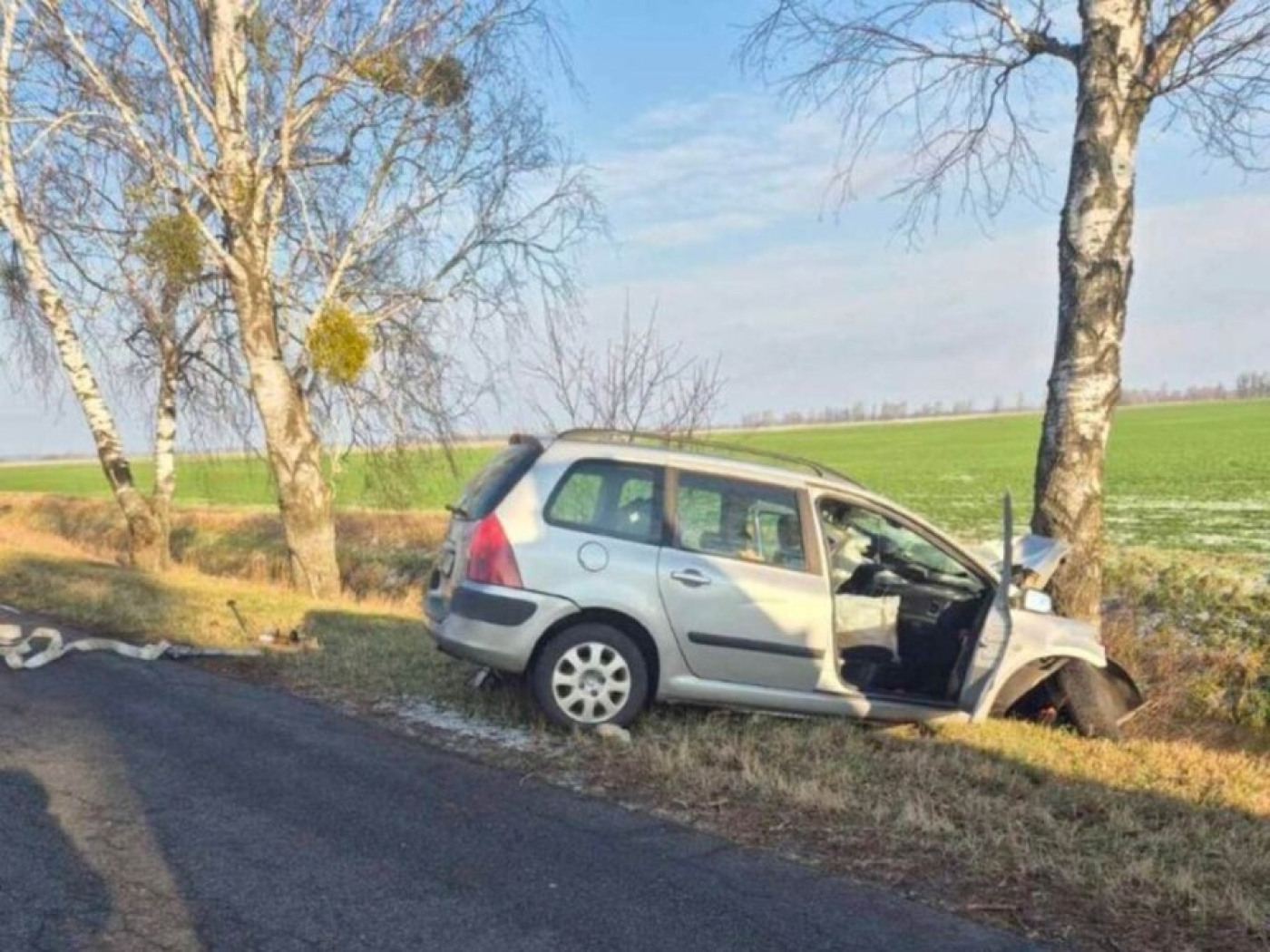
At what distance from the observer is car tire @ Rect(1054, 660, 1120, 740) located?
739cm

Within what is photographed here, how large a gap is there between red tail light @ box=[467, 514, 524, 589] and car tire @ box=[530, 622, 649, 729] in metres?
0.47

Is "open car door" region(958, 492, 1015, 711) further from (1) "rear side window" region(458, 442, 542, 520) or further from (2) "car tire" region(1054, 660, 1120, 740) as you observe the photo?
(1) "rear side window" region(458, 442, 542, 520)

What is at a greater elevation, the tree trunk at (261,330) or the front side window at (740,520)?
the tree trunk at (261,330)

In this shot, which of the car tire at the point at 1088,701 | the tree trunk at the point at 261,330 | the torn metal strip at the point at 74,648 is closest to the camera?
the car tire at the point at 1088,701

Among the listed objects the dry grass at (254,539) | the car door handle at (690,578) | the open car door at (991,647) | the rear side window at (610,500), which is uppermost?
the rear side window at (610,500)

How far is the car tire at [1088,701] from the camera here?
291 inches

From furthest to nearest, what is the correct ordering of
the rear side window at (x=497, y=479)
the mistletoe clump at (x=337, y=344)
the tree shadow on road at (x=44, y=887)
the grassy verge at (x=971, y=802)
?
1. the mistletoe clump at (x=337, y=344)
2. the rear side window at (x=497, y=479)
3. the grassy verge at (x=971, y=802)
4. the tree shadow on road at (x=44, y=887)

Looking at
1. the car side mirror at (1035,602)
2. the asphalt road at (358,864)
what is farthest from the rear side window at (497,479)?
the car side mirror at (1035,602)

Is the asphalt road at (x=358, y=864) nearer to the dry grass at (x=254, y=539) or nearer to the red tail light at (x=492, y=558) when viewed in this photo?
the red tail light at (x=492, y=558)

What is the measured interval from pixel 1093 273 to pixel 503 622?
5.33 m

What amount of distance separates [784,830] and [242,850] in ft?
7.70

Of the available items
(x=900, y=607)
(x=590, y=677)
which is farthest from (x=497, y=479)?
(x=900, y=607)

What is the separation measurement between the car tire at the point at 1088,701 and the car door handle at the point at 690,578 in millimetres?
2737

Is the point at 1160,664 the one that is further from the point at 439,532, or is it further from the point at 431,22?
the point at 439,532
